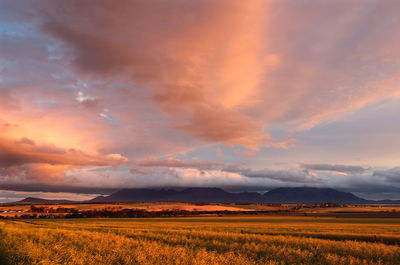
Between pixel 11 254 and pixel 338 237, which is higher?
pixel 11 254

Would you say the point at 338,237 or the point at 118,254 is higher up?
the point at 118,254

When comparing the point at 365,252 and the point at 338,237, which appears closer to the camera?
the point at 365,252

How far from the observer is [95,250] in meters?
18.2

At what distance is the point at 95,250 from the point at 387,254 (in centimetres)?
2077

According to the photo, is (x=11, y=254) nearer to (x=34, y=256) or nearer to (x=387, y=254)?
(x=34, y=256)

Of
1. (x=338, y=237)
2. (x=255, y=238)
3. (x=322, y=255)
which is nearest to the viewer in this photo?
(x=322, y=255)

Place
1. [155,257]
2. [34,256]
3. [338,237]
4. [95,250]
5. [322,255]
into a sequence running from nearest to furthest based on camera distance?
Answer: [34,256], [155,257], [95,250], [322,255], [338,237]

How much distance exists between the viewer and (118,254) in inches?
650

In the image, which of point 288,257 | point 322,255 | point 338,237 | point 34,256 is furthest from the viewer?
point 338,237

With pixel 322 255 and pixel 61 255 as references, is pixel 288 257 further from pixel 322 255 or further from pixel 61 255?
pixel 61 255

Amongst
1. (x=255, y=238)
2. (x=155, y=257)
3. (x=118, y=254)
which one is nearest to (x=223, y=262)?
(x=155, y=257)

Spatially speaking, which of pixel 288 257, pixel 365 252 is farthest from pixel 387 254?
pixel 288 257

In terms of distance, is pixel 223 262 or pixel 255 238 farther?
pixel 255 238

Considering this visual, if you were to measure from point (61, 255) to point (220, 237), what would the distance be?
18946mm
